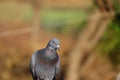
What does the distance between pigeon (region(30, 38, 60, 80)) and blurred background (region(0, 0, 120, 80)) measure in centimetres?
573

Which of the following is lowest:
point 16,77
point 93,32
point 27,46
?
point 16,77

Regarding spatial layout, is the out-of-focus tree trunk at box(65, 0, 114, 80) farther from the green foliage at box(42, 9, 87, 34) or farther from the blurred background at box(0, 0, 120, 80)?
the green foliage at box(42, 9, 87, 34)

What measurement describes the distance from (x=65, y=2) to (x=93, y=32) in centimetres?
230

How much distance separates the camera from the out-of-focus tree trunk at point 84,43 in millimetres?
8648

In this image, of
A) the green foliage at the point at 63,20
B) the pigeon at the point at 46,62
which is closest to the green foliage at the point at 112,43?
the green foliage at the point at 63,20

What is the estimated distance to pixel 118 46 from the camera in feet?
33.4

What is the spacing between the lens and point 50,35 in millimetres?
10312

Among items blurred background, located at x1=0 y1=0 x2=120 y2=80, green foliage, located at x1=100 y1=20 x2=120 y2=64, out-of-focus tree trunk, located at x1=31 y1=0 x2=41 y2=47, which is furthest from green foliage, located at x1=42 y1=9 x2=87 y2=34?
green foliage, located at x1=100 y1=20 x2=120 y2=64

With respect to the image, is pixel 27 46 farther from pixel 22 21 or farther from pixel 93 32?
pixel 93 32

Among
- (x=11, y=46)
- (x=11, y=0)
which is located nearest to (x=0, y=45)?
(x=11, y=46)

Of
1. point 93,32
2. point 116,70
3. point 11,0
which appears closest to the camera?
point 93,32

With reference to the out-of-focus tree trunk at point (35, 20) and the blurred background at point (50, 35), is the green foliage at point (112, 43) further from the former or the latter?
the out-of-focus tree trunk at point (35, 20)

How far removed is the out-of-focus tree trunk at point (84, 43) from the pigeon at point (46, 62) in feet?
15.6

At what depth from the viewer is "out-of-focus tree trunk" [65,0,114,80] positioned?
8.65 meters
